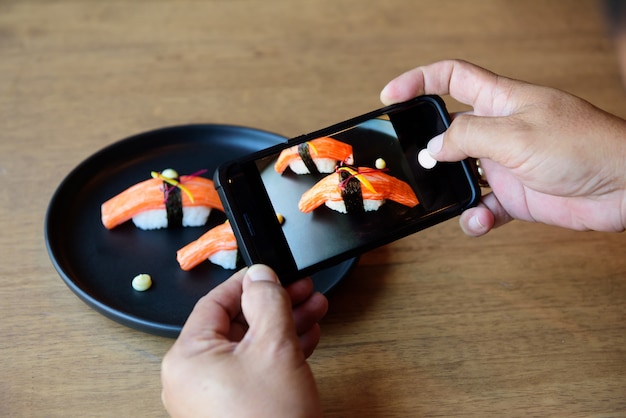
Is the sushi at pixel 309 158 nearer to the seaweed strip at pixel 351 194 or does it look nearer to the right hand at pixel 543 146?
the seaweed strip at pixel 351 194

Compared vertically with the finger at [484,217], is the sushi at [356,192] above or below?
above

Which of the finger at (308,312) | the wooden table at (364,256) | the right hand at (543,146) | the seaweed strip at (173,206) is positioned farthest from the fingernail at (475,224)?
the seaweed strip at (173,206)

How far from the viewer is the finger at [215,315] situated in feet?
2.63

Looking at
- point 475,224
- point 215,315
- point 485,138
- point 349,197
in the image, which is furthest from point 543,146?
point 215,315

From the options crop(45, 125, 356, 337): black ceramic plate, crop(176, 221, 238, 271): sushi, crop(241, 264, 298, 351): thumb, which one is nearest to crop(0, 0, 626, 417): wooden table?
crop(45, 125, 356, 337): black ceramic plate

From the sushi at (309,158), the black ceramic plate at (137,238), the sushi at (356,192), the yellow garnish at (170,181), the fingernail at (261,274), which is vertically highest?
the sushi at (309,158)

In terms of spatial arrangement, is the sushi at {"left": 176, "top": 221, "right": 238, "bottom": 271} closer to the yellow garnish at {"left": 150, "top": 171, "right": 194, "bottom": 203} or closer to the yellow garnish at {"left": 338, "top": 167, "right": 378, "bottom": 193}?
the yellow garnish at {"left": 150, "top": 171, "right": 194, "bottom": 203}

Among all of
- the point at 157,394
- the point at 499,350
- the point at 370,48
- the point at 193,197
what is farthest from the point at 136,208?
the point at 370,48

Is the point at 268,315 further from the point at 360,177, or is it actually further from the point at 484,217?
the point at 484,217

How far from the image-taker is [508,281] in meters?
1.16

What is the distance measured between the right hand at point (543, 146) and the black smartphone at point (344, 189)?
0.16 feet

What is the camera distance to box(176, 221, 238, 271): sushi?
1.12 m

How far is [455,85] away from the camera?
3.82ft

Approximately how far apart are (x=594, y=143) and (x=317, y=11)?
1.05m
